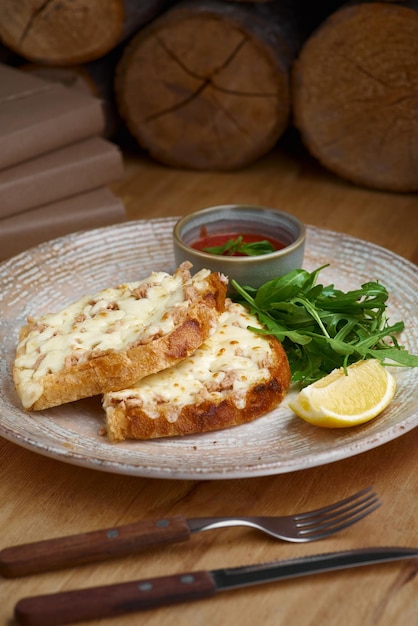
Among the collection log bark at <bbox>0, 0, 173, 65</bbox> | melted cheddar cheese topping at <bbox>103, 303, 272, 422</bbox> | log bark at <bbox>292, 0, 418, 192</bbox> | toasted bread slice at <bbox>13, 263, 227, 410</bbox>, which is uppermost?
log bark at <bbox>0, 0, 173, 65</bbox>

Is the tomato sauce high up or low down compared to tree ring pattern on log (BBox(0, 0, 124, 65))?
down

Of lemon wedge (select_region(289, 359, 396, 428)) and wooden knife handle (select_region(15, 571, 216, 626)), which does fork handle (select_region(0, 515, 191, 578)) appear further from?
lemon wedge (select_region(289, 359, 396, 428))

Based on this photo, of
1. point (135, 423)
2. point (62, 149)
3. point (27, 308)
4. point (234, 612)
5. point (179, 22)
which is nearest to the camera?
point (234, 612)

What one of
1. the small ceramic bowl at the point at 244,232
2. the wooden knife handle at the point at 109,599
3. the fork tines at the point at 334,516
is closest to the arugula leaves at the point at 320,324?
the small ceramic bowl at the point at 244,232

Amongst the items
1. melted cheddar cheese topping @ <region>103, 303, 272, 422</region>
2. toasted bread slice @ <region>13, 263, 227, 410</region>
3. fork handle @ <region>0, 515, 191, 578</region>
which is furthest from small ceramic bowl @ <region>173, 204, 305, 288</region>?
fork handle @ <region>0, 515, 191, 578</region>

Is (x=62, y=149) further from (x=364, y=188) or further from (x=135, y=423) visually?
(x=135, y=423)

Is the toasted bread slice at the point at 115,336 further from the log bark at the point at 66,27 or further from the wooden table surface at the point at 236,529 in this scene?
the log bark at the point at 66,27

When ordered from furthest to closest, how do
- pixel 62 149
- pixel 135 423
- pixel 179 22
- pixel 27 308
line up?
pixel 179 22 → pixel 62 149 → pixel 27 308 → pixel 135 423

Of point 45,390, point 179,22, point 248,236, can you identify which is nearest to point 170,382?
point 45,390
